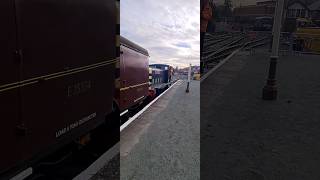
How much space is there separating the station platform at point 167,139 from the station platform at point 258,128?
3.69 ft

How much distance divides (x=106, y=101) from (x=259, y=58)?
46.8ft

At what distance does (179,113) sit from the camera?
299 centimetres

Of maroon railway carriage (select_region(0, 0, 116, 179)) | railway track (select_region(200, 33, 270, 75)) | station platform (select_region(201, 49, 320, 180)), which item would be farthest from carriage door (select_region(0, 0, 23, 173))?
station platform (select_region(201, 49, 320, 180))

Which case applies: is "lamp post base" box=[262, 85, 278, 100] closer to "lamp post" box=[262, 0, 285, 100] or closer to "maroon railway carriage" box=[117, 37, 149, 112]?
"lamp post" box=[262, 0, 285, 100]

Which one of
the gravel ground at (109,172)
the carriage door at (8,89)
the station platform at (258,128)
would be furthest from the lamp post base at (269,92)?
the carriage door at (8,89)

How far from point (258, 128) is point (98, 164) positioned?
10.7 feet

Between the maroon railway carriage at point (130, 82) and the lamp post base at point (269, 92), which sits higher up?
the maroon railway carriage at point (130, 82)

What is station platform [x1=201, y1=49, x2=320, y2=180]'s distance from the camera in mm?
5449

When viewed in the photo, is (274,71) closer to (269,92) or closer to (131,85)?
(269,92)

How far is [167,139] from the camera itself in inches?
126

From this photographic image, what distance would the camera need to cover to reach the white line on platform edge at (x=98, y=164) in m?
5.07

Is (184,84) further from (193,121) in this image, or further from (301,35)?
(301,35)

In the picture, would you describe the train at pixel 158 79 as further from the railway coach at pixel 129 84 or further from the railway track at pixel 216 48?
the railway coach at pixel 129 84

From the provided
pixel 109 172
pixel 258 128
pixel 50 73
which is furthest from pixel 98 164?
pixel 258 128
